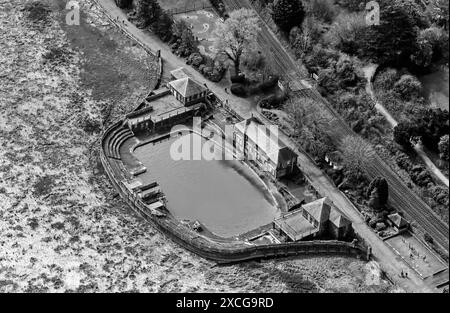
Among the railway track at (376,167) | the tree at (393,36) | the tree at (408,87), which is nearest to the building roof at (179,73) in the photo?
the railway track at (376,167)

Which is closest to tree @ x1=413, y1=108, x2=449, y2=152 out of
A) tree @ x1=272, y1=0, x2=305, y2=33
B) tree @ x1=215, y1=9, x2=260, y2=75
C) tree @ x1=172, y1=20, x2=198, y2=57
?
tree @ x1=215, y1=9, x2=260, y2=75

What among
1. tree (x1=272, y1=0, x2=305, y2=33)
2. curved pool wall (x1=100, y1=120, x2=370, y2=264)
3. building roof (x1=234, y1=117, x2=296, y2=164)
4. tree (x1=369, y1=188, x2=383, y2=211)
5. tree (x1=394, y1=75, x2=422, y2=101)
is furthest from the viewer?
tree (x1=272, y1=0, x2=305, y2=33)

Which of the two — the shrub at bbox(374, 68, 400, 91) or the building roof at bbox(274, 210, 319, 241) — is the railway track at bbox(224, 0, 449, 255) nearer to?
the shrub at bbox(374, 68, 400, 91)

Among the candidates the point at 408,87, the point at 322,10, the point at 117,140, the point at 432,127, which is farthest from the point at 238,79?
the point at 432,127

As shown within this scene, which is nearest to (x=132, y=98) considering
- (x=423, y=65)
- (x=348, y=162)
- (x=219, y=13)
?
(x=219, y=13)

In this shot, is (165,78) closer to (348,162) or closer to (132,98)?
(132,98)
